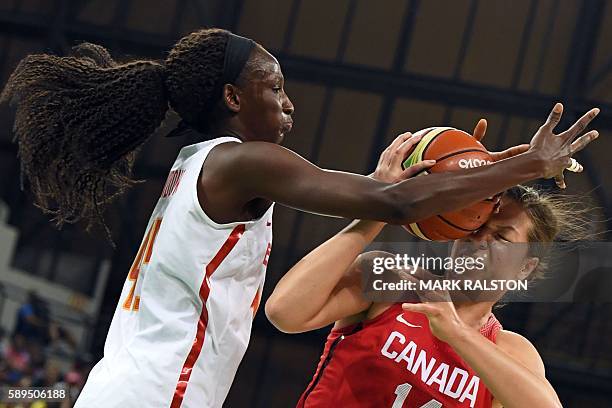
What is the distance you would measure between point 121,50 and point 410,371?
7.91m

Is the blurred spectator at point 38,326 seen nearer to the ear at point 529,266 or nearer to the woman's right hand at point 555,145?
the ear at point 529,266

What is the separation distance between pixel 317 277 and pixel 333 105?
24.6ft

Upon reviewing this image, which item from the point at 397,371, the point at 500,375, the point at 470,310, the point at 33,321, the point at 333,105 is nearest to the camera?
the point at 500,375

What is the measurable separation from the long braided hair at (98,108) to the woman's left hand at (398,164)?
410 millimetres

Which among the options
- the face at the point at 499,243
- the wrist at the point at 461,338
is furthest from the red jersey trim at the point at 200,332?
the face at the point at 499,243

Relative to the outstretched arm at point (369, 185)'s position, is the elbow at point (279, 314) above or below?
below

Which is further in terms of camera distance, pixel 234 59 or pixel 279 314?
pixel 279 314

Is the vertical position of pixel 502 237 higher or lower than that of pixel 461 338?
higher

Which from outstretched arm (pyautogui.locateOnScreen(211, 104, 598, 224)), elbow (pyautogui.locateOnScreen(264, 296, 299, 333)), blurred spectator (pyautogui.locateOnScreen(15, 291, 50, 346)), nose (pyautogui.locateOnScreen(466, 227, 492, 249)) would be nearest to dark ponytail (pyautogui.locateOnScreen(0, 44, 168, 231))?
outstretched arm (pyautogui.locateOnScreen(211, 104, 598, 224))

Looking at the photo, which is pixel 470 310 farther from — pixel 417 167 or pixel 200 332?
pixel 200 332

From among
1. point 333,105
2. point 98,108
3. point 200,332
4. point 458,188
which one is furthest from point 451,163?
point 333,105

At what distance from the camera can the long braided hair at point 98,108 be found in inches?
93.9

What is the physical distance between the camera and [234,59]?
235cm

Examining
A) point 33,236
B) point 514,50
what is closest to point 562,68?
point 514,50
